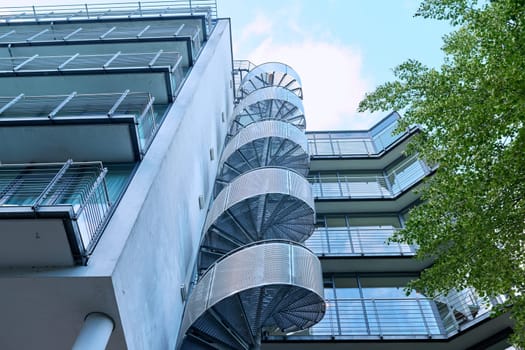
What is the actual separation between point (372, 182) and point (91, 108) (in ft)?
42.9

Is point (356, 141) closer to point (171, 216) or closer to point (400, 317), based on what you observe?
point (400, 317)

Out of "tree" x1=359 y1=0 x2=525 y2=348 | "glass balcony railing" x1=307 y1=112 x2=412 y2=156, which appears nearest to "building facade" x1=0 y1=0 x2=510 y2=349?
"glass balcony railing" x1=307 y1=112 x2=412 y2=156

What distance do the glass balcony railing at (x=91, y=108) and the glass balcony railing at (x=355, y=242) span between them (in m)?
8.14

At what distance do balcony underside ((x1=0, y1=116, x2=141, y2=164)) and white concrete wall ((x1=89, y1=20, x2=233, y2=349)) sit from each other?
2.08 feet

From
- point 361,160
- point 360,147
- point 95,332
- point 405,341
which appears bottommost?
point 95,332

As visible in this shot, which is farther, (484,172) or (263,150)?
(263,150)

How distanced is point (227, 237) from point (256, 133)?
5.02 meters

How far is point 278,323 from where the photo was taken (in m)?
10.8

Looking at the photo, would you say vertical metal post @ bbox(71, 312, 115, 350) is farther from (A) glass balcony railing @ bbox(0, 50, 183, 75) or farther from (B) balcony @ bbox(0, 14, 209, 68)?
(B) balcony @ bbox(0, 14, 209, 68)

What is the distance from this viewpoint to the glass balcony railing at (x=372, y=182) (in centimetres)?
1775

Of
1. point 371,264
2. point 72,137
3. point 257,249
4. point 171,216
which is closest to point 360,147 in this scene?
point 371,264

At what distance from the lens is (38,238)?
241 inches

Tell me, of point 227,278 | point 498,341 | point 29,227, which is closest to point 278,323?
point 227,278

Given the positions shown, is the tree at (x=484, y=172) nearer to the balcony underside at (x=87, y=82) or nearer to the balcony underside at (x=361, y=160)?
the balcony underside at (x=87, y=82)
